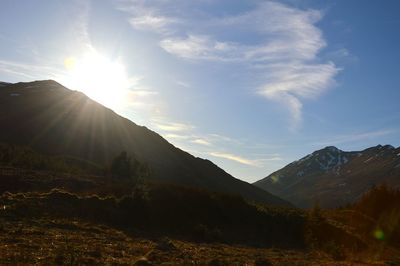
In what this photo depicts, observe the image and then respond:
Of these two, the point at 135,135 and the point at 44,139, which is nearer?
the point at 44,139

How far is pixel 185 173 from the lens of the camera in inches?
5989

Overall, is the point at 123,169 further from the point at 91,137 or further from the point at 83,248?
the point at 83,248

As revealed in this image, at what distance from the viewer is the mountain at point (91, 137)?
13562 cm

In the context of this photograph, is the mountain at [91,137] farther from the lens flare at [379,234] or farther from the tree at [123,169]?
the lens flare at [379,234]

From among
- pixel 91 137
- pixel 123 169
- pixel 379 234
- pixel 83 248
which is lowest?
pixel 83 248

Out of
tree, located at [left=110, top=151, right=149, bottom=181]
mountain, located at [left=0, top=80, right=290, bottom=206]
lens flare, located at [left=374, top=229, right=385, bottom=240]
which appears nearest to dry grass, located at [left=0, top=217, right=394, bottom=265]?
lens flare, located at [left=374, top=229, right=385, bottom=240]

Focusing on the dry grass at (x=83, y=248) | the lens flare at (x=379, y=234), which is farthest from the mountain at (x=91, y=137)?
the dry grass at (x=83, y=248)

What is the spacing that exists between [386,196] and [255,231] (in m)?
30.5

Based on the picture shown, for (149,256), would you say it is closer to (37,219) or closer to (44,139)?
(37,219)

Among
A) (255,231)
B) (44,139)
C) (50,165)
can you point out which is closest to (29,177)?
(50,165)

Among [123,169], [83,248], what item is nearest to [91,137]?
[123,169]

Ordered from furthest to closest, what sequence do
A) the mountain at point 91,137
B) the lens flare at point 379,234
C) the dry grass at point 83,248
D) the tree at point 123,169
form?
the mountain at point 91,137
the tree at point 123,169
the lens flare at point 379,234
the dry grass at point 83,248

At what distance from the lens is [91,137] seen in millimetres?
151375

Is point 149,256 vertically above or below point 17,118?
below
